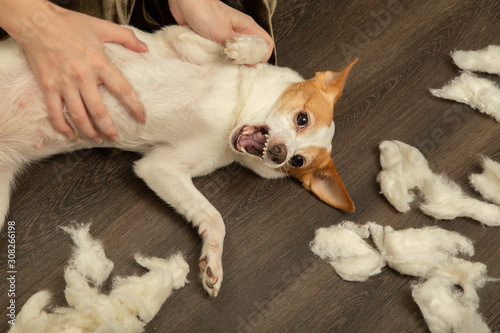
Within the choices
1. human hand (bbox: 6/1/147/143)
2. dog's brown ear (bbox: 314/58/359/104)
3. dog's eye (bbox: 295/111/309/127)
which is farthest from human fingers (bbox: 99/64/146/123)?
dog's brown ear (bbox: 314/58/359/104)

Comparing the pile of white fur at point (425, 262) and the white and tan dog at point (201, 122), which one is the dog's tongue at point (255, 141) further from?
the pile of white fur at point (425, 262)

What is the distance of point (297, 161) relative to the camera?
1.99 metres

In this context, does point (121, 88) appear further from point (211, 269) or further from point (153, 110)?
point (211, 269)

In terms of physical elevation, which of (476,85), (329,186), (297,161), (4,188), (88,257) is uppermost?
(476,85)

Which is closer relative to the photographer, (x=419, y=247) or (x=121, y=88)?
(x=121, y=88)

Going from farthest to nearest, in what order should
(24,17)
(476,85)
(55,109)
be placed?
1. (476,85)
2. (55,109)
3. (24,17)

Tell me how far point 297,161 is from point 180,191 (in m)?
0.55

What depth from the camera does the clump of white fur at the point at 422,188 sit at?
2.13 meters

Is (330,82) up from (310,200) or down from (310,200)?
up

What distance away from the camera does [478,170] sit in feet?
7.53

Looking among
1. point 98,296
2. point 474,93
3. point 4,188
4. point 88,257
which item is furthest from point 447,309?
point 4,188

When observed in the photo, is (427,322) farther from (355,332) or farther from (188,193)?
(188,193)

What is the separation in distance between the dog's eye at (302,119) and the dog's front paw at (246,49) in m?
0.31

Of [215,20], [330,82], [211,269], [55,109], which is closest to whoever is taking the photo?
[55,109]
